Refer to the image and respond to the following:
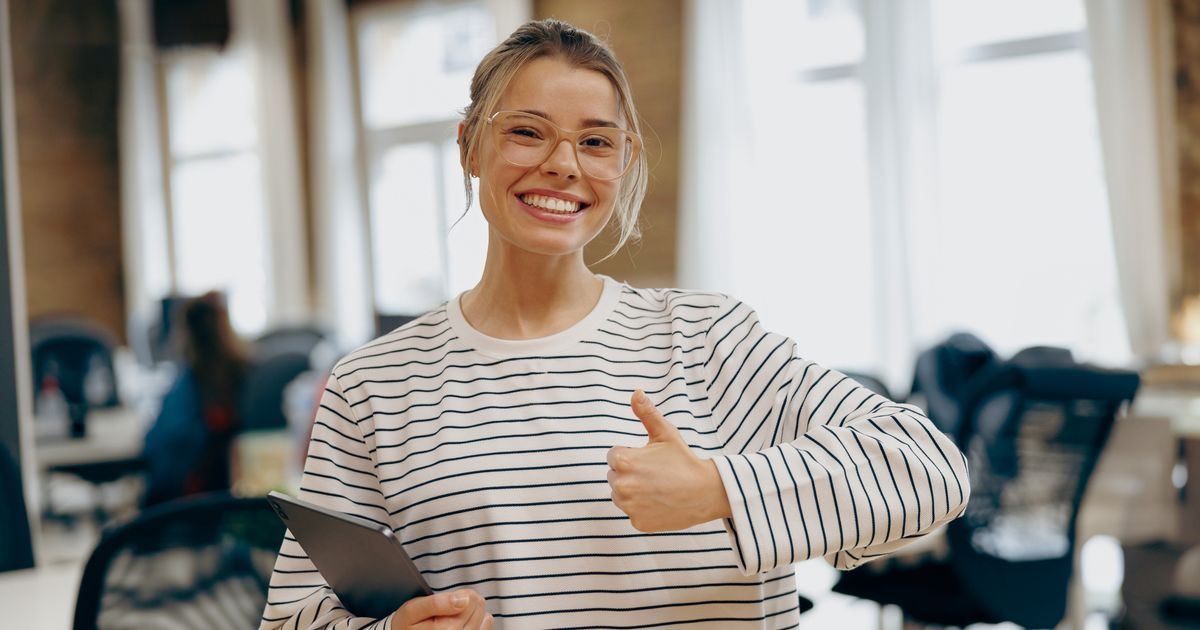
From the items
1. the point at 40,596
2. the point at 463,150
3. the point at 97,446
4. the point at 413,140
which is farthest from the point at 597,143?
the point at 413,140

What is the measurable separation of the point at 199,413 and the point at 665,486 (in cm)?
342

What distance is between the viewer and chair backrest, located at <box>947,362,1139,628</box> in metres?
2.50

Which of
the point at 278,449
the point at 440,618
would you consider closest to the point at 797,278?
the point at 278,449

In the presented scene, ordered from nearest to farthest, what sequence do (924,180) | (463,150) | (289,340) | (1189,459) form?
1. (463,150)
2. (1189,459)
3. (924,180)
4. (289,340)

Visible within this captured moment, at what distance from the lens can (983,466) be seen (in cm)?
254

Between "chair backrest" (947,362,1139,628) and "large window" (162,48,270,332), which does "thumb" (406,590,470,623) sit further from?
"large window" (162,48,270,332)

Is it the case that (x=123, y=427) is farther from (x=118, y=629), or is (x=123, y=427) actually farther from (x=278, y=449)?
(x=118, y=629)

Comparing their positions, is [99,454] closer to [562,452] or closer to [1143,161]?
[562,452]

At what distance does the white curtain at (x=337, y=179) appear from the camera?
26.7 ft

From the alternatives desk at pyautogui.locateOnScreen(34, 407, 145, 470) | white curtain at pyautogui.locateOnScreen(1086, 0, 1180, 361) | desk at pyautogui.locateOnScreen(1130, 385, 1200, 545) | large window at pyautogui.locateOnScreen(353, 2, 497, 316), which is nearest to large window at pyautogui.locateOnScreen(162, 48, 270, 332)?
large window at pyautogui.locateOnScreen(353, 2, 497, 316)

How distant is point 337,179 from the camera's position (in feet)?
26.8

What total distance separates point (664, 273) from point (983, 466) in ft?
13.4

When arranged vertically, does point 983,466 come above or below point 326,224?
below

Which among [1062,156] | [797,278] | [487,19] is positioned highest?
[487,19]
